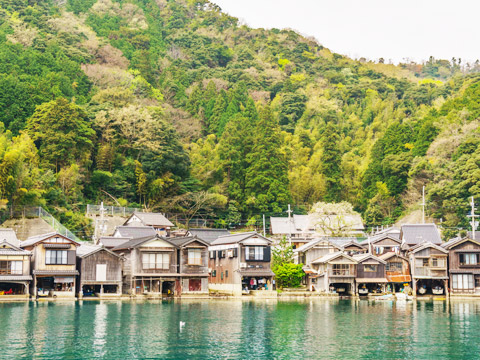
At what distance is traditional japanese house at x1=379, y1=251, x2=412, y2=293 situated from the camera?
175 feet

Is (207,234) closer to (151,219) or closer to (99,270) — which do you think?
(151,219)

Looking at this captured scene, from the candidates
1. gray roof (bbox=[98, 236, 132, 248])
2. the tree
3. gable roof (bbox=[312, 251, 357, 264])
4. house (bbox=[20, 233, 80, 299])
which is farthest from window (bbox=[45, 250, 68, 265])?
gable roof (bbox=[312, 251, 357, 264])

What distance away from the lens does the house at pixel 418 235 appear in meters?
56.6

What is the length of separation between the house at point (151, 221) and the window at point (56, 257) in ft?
52.9

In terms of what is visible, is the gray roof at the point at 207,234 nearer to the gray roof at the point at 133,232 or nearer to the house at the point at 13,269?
the gray roof at the point at 133,232

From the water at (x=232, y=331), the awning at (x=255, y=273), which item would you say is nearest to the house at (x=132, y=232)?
the awning at (x=255, y=273)

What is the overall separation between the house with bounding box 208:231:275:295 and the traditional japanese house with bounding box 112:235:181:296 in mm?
4761

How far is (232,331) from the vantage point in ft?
99.6

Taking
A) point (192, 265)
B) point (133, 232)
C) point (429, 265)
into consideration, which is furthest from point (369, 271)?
point (133, 232)

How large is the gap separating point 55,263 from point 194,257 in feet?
34.8

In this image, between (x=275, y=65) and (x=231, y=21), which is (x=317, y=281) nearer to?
(x=275, y=65)

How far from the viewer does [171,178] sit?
72062 millimetres

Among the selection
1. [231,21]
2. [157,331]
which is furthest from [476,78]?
[157,331]

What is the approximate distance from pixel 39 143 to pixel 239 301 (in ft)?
106
